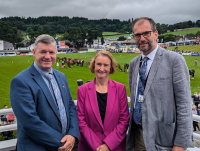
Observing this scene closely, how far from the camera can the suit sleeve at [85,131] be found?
2387 mm

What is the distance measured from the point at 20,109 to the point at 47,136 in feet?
1.49

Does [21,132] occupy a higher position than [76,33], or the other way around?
[76,33]

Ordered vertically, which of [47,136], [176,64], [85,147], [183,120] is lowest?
[85,147]

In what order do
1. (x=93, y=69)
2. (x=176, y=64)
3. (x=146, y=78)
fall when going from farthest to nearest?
(x=93, y=69) → (x=146, y=78) → (x=176, y=64)

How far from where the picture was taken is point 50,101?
2115mm

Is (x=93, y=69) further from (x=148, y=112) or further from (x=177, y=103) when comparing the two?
(x=177, y=103)

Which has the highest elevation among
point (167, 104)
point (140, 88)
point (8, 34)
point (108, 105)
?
point (8, 34)

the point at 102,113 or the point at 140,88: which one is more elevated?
the point at 140,88

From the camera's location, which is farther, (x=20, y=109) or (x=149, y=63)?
(x=149, y=63)

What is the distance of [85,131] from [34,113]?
814 millimetres

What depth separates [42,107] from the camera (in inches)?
81.3

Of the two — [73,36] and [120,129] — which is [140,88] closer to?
[120,129]

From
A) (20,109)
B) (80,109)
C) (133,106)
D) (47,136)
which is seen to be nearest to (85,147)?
(80,109)

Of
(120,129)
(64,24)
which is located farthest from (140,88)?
(64,24)
